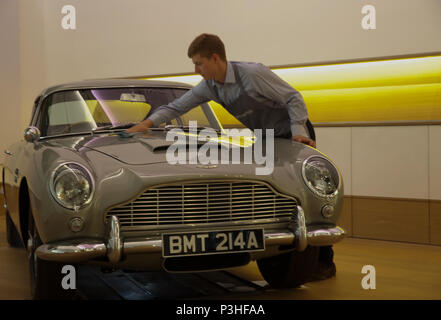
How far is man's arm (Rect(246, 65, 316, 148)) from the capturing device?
3.36m

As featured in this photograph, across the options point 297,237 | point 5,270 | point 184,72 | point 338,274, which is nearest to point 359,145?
point 338,274

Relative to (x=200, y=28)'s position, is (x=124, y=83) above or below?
below

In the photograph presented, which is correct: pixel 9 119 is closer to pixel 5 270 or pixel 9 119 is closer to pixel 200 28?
pixel 200 28

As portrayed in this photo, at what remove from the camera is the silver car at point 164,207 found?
262cm

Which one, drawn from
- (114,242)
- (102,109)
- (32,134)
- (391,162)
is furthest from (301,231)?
(391,162)

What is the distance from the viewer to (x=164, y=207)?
267cm

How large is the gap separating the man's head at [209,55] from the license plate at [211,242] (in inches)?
41.6

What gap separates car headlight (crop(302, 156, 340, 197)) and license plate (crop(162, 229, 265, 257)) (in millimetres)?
413

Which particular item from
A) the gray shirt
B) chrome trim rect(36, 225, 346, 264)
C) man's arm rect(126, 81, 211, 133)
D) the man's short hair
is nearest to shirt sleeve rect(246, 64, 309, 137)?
the gray shirt

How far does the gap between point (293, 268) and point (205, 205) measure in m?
0.82

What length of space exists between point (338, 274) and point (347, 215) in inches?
72.6

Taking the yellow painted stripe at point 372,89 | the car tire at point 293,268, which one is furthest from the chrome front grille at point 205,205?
the yellow painted stripe at point 372,89

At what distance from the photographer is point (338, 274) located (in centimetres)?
383

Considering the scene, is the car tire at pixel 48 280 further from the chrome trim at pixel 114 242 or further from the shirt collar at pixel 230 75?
the shirt collar at pixel 230 75
